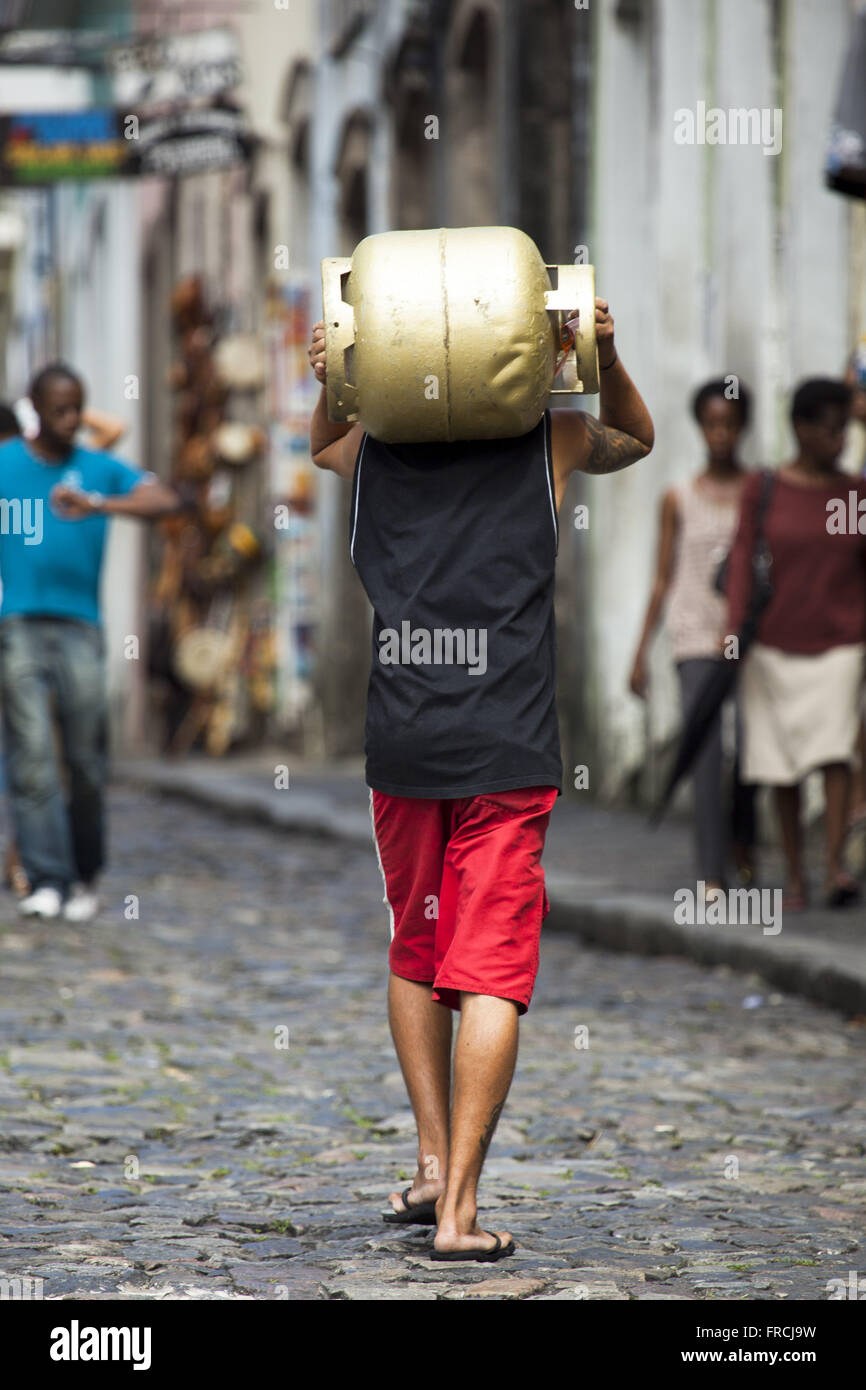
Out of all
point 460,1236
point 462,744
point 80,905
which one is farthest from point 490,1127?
point 80,905

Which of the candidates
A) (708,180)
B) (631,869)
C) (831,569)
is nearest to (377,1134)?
(831,569)

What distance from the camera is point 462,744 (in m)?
4.38

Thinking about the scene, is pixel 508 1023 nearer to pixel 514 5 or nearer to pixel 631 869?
pixel 631 869

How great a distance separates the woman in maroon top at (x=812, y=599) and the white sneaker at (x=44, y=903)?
8.48 ft

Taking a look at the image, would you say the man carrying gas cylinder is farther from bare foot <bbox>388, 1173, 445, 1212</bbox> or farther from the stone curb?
the stone curb

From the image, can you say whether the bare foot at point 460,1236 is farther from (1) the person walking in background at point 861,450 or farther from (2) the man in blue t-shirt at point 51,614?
(2) the man in blue t-shirt at point 51,614

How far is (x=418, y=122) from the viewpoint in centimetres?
1786

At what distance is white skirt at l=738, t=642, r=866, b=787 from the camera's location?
8.70 meters

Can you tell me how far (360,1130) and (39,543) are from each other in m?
3.84

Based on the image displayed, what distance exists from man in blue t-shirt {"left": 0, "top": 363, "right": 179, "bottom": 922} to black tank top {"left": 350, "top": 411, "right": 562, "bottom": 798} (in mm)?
4491

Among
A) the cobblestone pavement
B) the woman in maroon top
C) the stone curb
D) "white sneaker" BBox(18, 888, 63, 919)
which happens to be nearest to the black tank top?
the cobblestone pavement

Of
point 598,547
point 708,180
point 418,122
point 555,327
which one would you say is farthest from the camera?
point 418,122

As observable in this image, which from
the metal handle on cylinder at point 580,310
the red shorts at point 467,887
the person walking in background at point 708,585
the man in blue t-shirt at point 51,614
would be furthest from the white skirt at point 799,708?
the metal handle on cylinder at point 580,310
